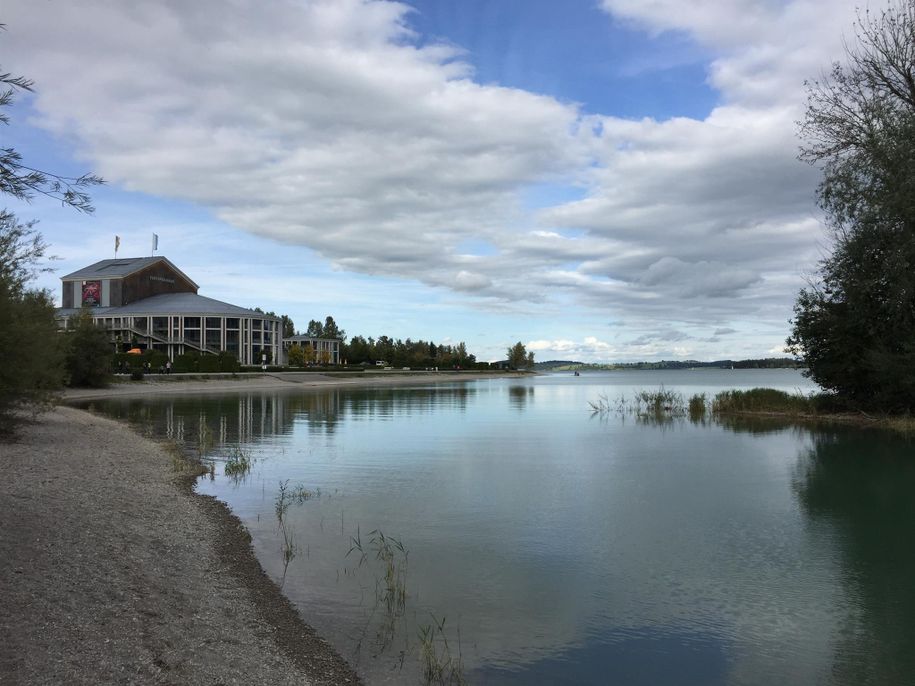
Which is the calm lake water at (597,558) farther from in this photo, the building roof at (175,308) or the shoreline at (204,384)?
the building roof at (175,308)

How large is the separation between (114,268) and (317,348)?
5580cm

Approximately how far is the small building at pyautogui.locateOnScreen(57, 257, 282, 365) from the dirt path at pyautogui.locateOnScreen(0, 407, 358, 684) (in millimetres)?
96874

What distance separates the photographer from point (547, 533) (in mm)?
13891

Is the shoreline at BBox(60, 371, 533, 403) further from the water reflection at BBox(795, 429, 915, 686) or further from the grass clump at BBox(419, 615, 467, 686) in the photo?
the water reflection at BBox(795, 429, 915, 686)

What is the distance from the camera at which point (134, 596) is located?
8.15 m

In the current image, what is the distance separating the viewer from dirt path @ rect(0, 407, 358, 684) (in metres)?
6.25

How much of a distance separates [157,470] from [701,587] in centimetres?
1431

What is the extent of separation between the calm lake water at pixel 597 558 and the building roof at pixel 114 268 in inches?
3830

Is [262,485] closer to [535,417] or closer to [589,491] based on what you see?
[589,491]

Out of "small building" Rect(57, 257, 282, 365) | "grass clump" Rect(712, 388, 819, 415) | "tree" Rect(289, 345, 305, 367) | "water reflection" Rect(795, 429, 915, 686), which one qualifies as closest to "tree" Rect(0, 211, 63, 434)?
"water reflection" Rect(795, 429, 915, 686)

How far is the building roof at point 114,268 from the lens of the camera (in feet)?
365

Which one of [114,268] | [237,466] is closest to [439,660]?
[237,466]

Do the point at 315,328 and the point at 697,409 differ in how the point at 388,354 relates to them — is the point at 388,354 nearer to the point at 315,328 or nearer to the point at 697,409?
the point at 315,328

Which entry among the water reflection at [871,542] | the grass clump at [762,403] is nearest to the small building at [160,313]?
the grass clump at [762,403]
